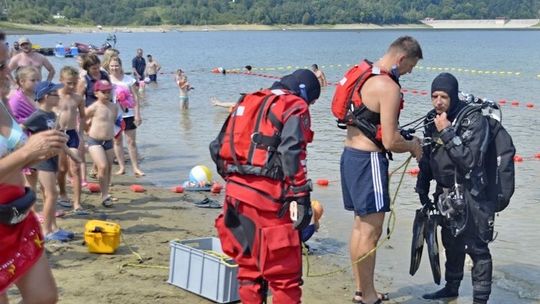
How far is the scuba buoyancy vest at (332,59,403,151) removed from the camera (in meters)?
5.45

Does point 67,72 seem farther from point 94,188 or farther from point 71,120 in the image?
point 94,188

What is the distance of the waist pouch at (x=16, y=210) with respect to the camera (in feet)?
12.4

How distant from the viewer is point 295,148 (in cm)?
433

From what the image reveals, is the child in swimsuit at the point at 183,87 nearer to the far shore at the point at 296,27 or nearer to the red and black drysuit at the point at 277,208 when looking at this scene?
the red and black drysuit at the point at 277,208

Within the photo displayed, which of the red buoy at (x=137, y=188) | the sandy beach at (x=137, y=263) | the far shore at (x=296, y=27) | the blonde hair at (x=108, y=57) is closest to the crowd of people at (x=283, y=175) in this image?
the sandy beach at (x=137, y=263)

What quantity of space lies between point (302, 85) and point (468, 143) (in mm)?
1512

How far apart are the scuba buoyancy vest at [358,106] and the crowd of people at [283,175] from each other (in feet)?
0.03

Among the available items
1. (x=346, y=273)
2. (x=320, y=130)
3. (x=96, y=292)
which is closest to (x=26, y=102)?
(x=96, y=292)

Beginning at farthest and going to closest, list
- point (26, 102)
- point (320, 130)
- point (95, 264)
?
point (320, 130), point (26, 102), point (95, 264)

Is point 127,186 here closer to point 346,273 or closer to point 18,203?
point 346,273

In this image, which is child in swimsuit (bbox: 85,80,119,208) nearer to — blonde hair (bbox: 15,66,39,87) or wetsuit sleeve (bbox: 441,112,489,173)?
blonde hair (bbox: 15,66,39,87)

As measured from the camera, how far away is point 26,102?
7363mm

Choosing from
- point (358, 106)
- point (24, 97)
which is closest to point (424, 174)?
point (358, 106)

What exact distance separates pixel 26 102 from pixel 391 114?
12.9 feet
